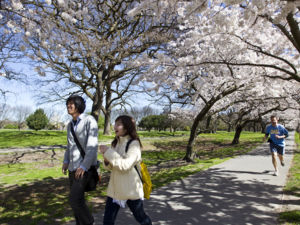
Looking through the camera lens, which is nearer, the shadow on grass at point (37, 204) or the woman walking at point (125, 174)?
the woman walking at point (125, 174)

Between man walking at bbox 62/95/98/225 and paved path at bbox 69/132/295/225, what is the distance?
2.34 feet

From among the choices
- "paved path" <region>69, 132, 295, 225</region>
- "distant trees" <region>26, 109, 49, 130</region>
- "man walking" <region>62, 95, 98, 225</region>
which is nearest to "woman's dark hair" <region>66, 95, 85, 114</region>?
"man walking" <region>62, 95, 98, 225</region>

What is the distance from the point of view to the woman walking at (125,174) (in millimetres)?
2461

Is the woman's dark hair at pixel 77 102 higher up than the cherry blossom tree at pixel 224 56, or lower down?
lower down

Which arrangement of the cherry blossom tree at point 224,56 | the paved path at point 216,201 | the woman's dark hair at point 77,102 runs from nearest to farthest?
the woman's dark hair at point 77,102, the paved path at point 216,201, the cherry blossom tree at point 224,56

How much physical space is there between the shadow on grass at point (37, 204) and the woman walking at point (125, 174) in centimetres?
146

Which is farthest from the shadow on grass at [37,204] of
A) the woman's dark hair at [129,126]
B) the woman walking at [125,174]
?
the woman's dark hair at [129,126]

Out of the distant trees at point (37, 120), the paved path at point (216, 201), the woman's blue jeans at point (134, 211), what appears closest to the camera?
the woman's blue jeans at point (134, 211)

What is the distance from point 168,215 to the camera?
367 cm

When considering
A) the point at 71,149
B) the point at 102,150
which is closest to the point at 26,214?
the point at 71,149

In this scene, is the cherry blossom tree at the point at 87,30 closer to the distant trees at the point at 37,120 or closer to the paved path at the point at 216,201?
the paved path at the point at 216,201

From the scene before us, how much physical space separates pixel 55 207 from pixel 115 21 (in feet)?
25.3

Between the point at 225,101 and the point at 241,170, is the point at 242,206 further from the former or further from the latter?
the point at 225,101

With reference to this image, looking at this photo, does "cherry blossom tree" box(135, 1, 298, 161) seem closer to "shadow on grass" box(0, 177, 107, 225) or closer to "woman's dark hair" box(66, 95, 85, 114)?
"woman's dark hair" box(66, 95, 85, 114)
